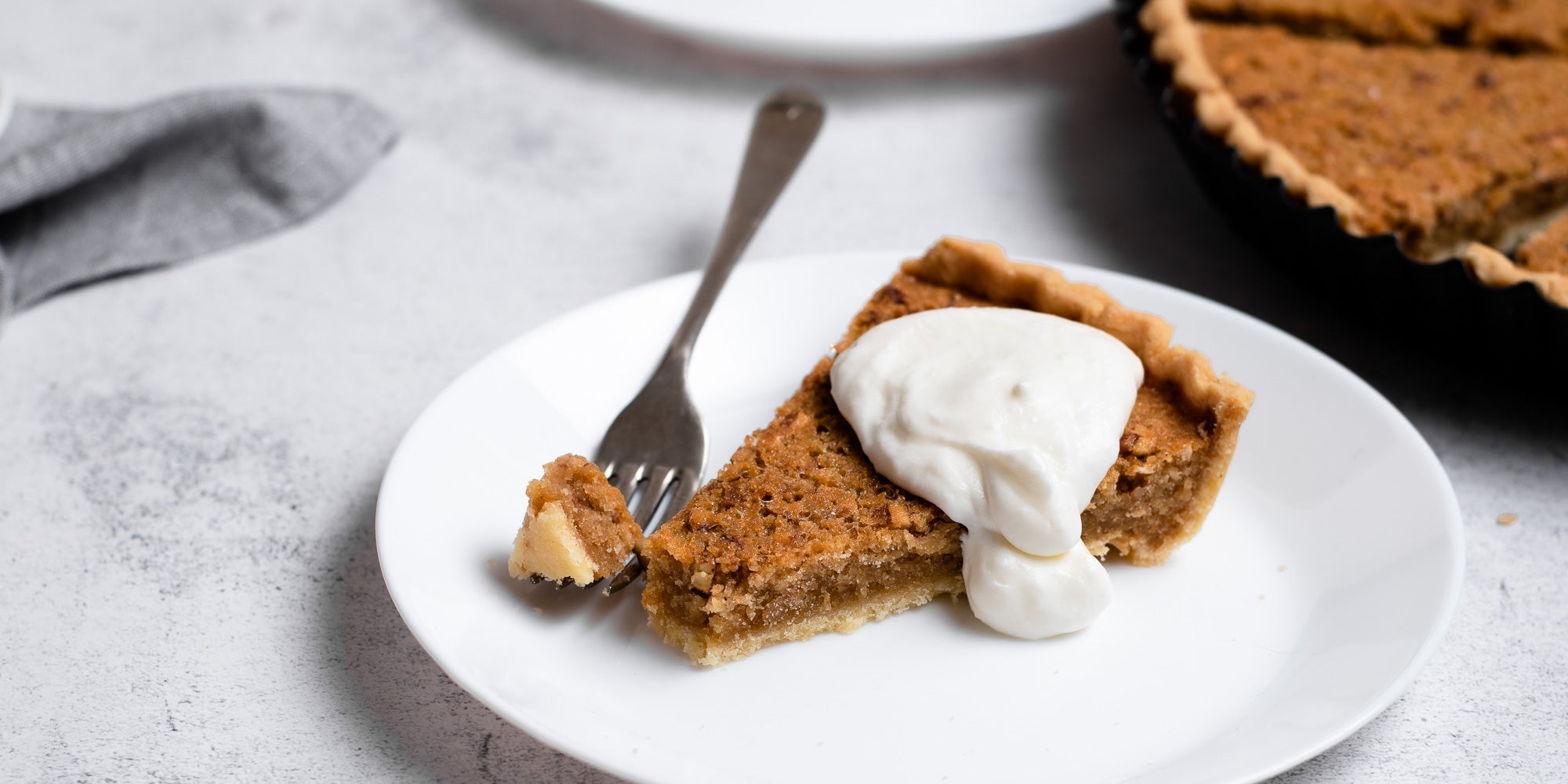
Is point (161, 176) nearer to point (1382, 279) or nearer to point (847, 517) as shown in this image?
point (847, 517)

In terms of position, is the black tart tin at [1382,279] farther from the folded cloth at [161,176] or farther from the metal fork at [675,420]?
the folded cloth at [161,176]

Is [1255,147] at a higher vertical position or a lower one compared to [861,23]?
higher

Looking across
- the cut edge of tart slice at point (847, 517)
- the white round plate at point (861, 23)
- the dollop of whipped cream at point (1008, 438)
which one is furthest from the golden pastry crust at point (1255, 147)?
the dollop of whipped cream at point (1008, 438)

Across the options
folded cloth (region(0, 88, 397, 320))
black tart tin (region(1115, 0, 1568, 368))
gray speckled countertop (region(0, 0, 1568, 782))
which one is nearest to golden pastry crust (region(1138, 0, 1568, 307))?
black tart tin (region(1115, 0, 1568, 368))

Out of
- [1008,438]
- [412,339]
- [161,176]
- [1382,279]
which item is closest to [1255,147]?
[1382,279]

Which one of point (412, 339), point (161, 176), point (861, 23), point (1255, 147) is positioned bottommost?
point (412, 339)

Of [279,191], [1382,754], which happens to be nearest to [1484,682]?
[1382,754]

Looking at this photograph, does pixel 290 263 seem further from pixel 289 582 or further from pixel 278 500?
pixel 289 582
